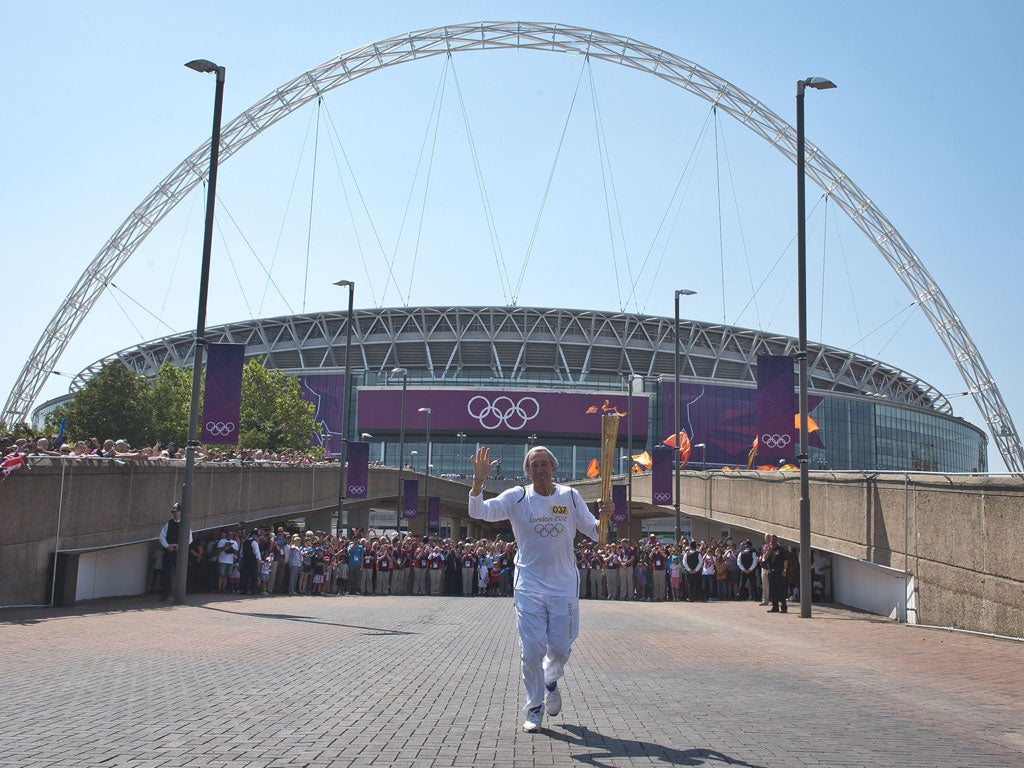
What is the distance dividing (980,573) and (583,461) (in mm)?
89167

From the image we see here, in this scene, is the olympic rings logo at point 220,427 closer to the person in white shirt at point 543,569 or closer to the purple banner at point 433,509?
the person in white shirt at point 543,569

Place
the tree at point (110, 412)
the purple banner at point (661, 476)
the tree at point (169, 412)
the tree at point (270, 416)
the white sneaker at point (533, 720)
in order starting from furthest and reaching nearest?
the tree at point (270, 416)
the tree at point (169, 412)
the tree at point (110, 412)
the purple banner at point (661, 476)
the white sneaker at point (533, 720)

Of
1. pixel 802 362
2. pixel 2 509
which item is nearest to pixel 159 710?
pixel 2 509

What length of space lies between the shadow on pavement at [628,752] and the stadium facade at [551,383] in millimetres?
88667

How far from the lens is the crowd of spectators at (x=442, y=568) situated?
24.5 m

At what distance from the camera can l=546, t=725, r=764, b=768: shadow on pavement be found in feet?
19.9

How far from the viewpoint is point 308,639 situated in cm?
1365

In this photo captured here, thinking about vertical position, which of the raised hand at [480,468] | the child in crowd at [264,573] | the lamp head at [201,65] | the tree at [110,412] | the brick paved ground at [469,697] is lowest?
the brick paved ground at [469,697]

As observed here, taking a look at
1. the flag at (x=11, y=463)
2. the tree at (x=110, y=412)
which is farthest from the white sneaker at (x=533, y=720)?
the tree at (x=110, y=412)

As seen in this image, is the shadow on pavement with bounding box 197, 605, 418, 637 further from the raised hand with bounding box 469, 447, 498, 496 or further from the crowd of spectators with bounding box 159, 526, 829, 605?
the raised hand with bounding box 469, 447, 498, 496

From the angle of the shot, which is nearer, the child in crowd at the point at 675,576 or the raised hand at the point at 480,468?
the raised hand at the point at 480,468

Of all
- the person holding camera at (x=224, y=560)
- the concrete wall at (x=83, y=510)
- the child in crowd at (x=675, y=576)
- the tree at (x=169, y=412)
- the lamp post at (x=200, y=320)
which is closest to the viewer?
the concrete wall at (x=83, y=510)

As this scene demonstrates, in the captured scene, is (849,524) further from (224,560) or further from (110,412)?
(110,412)

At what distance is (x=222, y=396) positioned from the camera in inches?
843
